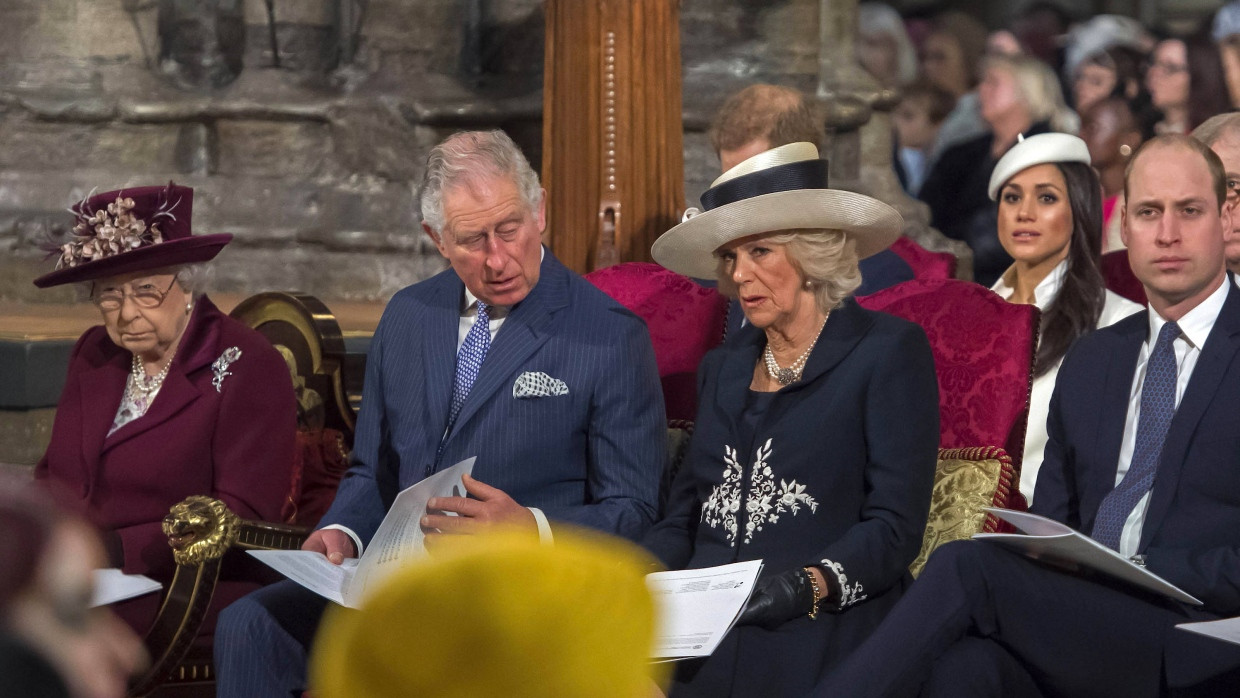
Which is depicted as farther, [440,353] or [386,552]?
[440,353]

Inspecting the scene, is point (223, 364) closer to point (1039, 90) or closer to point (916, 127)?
point (1039, 90)

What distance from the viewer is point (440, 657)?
631 millimetres

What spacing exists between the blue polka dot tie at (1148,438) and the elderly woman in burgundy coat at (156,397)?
1781 millimetres

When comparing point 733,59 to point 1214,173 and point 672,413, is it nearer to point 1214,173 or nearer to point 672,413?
point 672,413

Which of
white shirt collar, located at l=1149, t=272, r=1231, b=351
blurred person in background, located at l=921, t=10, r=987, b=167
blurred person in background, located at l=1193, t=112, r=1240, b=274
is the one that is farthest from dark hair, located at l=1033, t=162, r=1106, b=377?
blurred person in background, located at l=921, t=10, r=987, b=167

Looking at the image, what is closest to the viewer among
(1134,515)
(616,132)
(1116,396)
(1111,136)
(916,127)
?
(1134,515)

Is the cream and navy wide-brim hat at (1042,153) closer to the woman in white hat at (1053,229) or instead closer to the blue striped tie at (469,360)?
the woman in white hat at (1053,229)

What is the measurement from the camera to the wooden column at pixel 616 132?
4535 millimetres

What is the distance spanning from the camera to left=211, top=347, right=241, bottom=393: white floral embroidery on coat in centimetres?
331

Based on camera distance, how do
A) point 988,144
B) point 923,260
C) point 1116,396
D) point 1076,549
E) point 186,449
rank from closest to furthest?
point 1076,549 → point 1116,396 → point 186,449 → point 923,260 → point 988,144

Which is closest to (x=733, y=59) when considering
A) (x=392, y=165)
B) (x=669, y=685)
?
(x=392, y=165)

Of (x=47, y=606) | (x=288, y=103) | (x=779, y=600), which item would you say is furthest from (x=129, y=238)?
(x=288, y=103)

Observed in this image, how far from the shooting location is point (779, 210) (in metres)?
2.78

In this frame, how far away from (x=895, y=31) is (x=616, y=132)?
4.96 m
